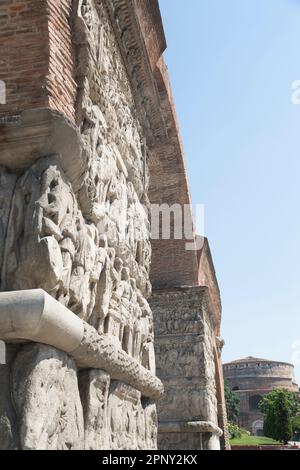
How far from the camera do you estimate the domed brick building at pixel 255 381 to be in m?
39.8

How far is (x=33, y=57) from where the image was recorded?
104 inches

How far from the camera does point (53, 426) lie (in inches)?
83.4

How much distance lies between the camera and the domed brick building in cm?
3984

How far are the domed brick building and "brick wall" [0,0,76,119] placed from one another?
40726 millimetres

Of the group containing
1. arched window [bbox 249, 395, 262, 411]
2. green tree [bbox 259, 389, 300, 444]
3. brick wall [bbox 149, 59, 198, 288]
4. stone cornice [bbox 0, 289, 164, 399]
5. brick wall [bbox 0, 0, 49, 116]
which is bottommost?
green tree [bbox 259, 389, 300, 444]

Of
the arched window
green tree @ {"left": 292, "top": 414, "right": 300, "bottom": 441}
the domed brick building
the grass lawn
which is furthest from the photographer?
the arched window

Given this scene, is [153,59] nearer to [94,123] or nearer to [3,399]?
[94,123]

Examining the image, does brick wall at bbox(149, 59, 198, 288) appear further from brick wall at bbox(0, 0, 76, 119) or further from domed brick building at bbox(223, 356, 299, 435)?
domed brick building at bbox(223, 356, 299, 435)

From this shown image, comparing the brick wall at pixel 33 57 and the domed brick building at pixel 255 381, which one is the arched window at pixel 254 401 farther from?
the brick wall at pixel 33 57

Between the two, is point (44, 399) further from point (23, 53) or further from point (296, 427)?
point (296, 427)

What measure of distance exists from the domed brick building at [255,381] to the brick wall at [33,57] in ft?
134

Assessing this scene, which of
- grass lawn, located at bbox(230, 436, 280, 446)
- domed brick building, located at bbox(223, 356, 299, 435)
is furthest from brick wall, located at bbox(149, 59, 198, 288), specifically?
domed brick building, located at bbox(223, 356, 299, 435)
